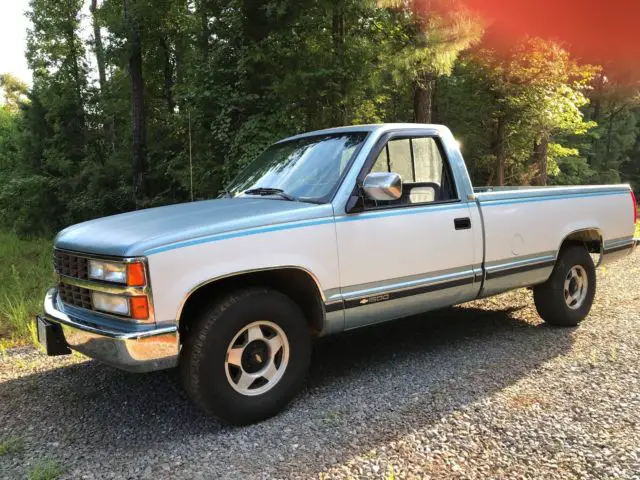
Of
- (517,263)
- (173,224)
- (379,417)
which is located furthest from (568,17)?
(173,224)

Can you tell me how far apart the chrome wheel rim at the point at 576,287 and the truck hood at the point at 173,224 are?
124 inches

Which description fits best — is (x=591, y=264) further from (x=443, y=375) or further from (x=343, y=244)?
(x=343, y=244)

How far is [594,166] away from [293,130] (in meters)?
37.8

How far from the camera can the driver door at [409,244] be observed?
12.5 ft

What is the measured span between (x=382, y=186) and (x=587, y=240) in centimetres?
320

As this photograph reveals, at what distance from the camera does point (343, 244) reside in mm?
3713

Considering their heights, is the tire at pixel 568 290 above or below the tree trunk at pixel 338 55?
below

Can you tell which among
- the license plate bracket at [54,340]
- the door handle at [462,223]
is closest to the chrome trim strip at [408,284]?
the door handle at [462,223]

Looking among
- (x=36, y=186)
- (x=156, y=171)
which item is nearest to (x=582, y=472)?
(x=156, y=171)

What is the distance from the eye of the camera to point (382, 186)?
3.63 m

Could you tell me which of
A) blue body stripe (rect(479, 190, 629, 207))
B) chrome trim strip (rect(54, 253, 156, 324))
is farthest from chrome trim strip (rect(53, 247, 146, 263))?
blue body stripe (rect(479, 190, 629, 207))

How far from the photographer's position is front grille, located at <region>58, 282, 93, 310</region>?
338 cm

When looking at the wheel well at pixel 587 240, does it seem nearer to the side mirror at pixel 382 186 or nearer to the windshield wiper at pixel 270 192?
the side mirror at pixel 382 186

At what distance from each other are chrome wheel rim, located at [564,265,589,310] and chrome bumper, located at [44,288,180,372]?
4.14m
